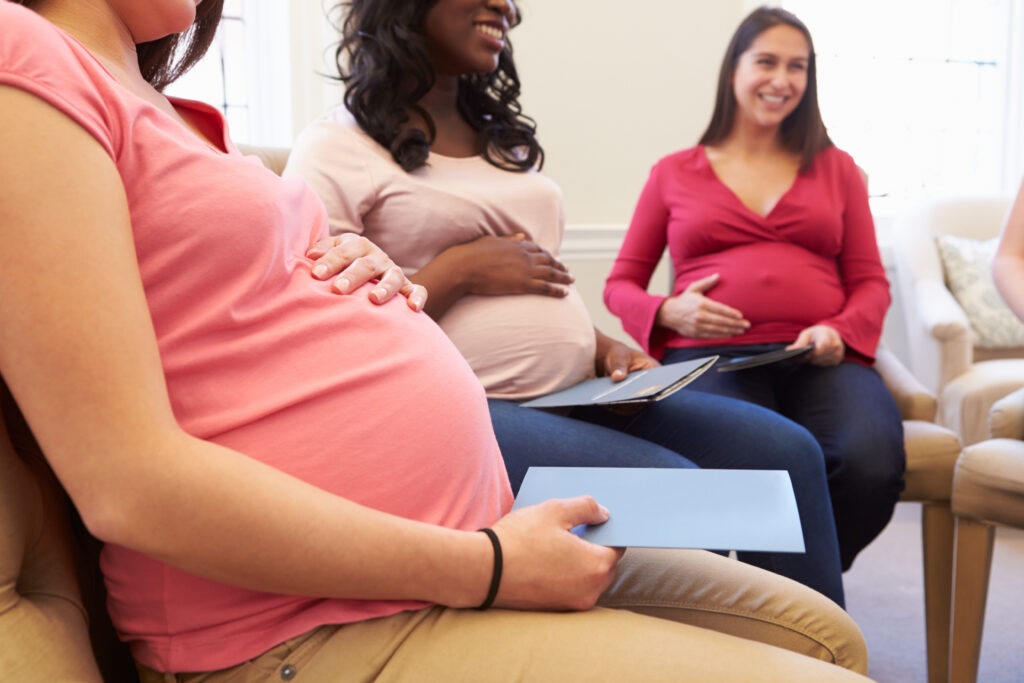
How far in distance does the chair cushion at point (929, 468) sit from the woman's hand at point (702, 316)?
412 millimetres

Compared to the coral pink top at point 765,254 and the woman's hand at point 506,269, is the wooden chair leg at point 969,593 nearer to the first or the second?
the coral pink top at point 765,254

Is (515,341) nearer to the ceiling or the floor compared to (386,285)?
nearer to the floor

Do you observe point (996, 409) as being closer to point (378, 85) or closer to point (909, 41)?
point (378, 85)

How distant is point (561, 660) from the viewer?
64cm

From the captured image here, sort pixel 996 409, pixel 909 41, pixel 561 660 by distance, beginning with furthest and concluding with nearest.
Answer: pixel 909 41
pixel 996 409
pixel 561 660

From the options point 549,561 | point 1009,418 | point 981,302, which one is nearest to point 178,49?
point 549,561

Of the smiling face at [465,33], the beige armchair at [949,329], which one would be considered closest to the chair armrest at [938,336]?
the beige armchair at [949,329]

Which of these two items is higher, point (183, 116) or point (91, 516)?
point (183, 116)

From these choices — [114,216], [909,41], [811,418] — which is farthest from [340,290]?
[909,41]

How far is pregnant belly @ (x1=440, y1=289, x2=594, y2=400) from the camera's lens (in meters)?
1.36

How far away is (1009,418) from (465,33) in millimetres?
1197

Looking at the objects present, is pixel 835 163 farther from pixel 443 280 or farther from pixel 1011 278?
pixel 443 280

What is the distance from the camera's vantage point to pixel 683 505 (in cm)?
74

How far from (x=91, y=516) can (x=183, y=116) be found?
1.53ft
